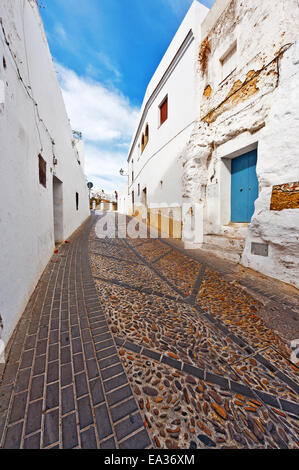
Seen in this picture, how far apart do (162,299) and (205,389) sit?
1257mm

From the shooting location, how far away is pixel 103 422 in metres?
1.01

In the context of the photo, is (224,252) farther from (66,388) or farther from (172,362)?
(66,388)

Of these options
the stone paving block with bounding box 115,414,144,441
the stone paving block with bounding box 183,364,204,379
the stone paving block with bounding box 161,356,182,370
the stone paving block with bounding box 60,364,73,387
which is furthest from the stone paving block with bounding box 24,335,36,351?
the stone paving block with bounding box 183,364,204,379

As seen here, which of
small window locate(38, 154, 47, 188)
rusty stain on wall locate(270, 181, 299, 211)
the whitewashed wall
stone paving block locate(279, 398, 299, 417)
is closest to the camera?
stone paving block locate(279, 398, 299, 417)

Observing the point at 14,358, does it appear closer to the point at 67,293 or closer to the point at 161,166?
the point at 67,293

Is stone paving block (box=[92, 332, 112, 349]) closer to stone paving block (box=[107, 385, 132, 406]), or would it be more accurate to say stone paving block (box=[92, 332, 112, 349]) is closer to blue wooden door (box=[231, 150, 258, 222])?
stone paving block (box=[107, 385, 132, 406])

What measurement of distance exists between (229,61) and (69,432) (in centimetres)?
759

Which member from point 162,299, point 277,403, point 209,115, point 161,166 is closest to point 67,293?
point 162,299

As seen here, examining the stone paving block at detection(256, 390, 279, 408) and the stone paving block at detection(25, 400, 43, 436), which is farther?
the stone paving block at detection(256, 390, 279, 408)

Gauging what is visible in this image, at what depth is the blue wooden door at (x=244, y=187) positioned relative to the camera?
422cm

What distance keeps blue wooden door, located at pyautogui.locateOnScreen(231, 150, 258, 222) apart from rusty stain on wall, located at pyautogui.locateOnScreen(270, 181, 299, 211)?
1118 mm

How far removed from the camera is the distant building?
301cm

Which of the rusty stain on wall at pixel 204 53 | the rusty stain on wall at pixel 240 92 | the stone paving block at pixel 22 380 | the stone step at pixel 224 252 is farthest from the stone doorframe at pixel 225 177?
the stone paving block at pixel 22 380

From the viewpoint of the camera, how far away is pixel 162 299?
244 centimetres
